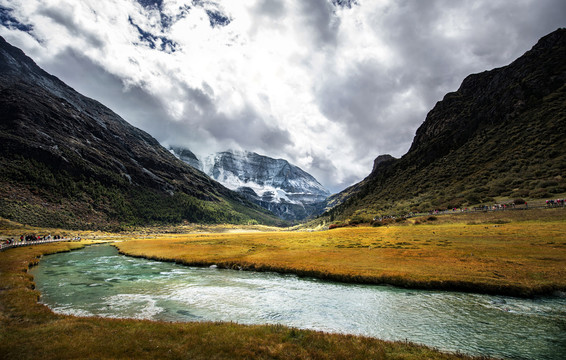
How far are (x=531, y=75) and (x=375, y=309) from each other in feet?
870

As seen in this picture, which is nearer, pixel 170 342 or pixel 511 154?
pixel 170 342

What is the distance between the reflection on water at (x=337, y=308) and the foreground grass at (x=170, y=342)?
3943 mm

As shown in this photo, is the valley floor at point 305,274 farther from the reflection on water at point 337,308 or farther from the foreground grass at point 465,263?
the reflection on water at point 337,308

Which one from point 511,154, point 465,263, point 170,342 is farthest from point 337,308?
point 511,154

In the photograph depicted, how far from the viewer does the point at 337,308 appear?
78.2 ft

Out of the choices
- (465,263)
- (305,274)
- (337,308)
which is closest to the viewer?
(337,308)

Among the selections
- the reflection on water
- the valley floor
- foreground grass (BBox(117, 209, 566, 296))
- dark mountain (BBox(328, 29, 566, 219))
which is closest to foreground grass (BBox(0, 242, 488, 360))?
the valley floor

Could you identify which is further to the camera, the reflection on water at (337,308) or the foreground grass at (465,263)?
the foreground grass at (465,263)

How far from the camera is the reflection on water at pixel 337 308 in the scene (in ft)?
54.1

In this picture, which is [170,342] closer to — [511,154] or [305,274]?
[305,274]

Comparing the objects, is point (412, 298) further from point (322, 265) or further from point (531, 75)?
point (531, 75)

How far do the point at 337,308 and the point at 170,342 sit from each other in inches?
634

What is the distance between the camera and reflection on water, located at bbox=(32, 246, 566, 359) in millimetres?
16484

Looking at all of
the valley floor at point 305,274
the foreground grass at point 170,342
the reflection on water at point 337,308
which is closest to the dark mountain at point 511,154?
the valley floor at point 305,274
